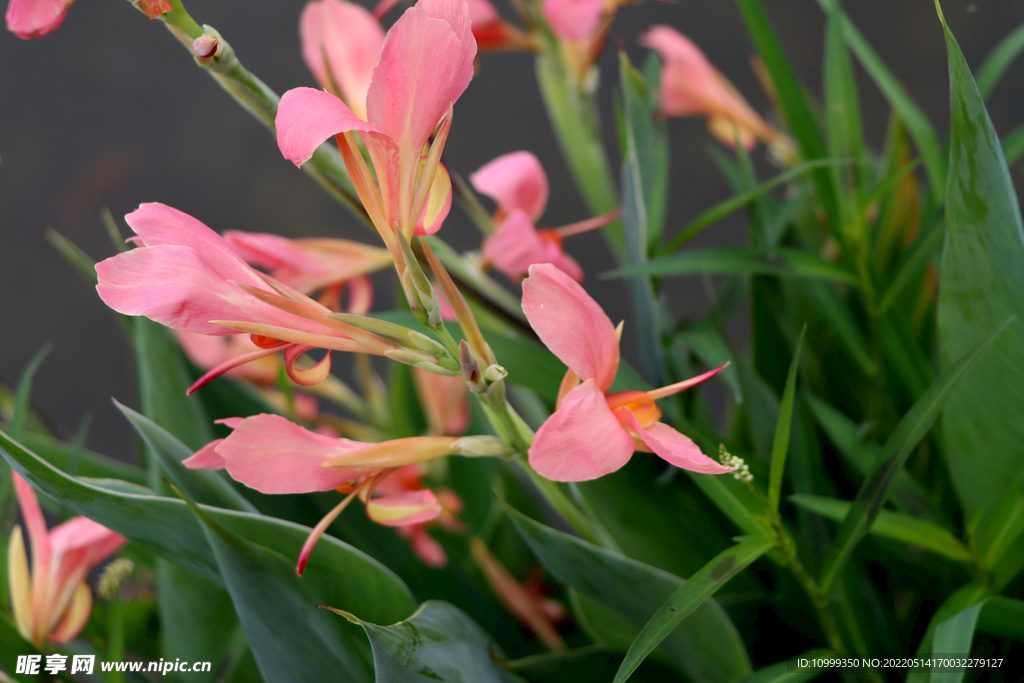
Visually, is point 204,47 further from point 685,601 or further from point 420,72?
point 685,601

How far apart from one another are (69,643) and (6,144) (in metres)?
0.67

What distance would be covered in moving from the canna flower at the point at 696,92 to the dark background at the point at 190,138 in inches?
13.2

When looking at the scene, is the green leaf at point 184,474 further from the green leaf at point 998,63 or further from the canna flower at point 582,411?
the green leaf at point 998,63

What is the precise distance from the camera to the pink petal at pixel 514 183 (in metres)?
0.23

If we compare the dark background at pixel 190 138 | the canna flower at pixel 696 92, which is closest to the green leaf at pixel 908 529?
the canna flower at pixel 696 92

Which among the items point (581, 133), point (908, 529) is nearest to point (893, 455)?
point (908, 529)

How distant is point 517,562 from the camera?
375 millimetres

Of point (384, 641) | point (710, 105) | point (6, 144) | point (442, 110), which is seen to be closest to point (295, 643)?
point (384, 641)

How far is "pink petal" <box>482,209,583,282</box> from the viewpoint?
0.71 ft

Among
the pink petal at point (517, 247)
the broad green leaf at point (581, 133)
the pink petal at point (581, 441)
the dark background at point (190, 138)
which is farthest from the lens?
the dark background at point (190, 138)

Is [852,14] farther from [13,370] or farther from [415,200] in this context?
[13,370]

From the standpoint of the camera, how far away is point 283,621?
0.18 metres

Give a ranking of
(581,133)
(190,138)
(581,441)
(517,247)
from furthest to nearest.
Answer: (190,138), (581,133), (517,247), (581,441)

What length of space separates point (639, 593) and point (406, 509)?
0.08 m
